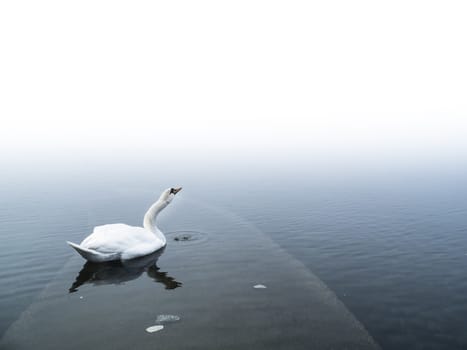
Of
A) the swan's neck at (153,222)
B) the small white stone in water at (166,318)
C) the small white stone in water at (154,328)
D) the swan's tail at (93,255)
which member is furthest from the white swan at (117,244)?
the small white stone in water at (154,328)

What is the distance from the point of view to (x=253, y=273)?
17.4 meters

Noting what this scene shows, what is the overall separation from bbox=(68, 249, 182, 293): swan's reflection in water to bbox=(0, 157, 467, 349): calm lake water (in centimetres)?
8

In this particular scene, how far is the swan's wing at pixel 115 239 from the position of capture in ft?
60.2

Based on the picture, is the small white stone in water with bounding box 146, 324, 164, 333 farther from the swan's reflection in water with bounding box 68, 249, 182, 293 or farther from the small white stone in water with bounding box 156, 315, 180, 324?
the swan's reflection in water with bounding box 68, 249, 182, 293

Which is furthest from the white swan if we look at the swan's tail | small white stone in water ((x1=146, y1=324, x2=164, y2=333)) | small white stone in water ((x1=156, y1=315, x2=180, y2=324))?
small white stone in water ((x1=146, y1=324, x2=164, y2=333))

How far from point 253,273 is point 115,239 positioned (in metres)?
6.38

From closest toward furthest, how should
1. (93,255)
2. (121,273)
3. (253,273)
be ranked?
1. (253,273)
2. (121,273)
3. (93,255)

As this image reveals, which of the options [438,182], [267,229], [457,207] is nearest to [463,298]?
[267,229]

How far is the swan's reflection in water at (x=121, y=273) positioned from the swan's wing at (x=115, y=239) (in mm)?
791

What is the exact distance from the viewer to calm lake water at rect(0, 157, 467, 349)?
1241cm

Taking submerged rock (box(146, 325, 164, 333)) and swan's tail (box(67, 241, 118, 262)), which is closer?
submerged rock (box(146, 325, 164, 333))

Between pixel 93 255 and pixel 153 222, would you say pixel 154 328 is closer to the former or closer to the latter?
pixel 93 255

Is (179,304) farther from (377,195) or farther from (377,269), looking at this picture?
(377,195)

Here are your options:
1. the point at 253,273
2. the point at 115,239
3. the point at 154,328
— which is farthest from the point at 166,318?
the point at 115,239
